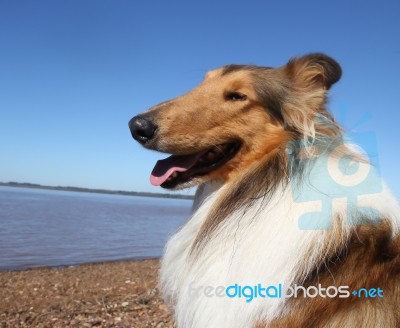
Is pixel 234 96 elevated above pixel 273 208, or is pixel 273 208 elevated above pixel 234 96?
pixel 234 96

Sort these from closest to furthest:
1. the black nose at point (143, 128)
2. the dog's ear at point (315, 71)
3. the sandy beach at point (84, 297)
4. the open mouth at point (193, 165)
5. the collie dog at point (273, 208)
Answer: the collie dog at point (273, 208), the black nose at point (143, 128), the open mouth at point (193, 165), the dog's ear at point (315, 71), the sandy beach at point (84, 297)

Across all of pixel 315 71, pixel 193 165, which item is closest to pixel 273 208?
pixel 193 165

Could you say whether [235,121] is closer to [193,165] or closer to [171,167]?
[193,165]

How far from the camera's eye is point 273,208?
2.56 meters

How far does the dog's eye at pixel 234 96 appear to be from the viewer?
306 centimetres

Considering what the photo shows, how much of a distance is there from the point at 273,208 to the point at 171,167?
2.92 feet

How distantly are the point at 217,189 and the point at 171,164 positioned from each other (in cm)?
42

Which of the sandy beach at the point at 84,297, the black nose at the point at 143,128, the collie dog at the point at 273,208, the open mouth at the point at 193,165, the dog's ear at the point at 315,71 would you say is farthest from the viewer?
the sandy beach at the point at 84,297

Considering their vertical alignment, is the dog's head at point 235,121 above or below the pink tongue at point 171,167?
above

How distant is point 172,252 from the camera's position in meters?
2.99

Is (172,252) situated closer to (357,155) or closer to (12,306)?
(357,155)

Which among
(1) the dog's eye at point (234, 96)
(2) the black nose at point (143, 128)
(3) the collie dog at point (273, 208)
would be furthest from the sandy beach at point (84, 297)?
(1) the dog's eye at point (234, 96)

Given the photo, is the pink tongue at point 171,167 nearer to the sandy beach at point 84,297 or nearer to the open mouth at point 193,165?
the open mouth at point 193,165

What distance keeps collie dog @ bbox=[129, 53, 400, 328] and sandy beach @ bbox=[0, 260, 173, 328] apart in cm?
304
